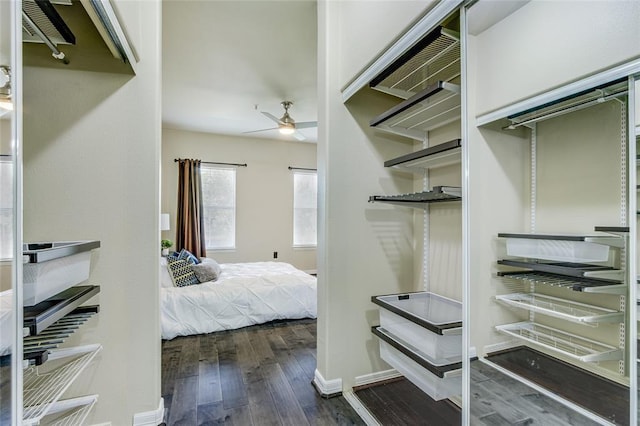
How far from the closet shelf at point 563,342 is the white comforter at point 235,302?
2635mm

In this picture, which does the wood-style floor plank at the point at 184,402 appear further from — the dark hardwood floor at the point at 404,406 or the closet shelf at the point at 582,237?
Result: the closet shelf at the point at 582,237

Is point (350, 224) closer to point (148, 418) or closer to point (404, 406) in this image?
point (404, 406)

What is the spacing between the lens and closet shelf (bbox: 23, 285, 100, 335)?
869 mm

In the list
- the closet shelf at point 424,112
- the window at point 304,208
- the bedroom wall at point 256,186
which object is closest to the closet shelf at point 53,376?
the closet shelf at point 424,112

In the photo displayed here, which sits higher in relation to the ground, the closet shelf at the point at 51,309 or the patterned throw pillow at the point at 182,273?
the closet shelf at the point at 51,309

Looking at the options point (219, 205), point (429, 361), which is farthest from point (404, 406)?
point (219, 205)

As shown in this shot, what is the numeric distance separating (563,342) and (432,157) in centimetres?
99

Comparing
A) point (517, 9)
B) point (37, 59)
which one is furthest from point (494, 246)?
point (37, 59)

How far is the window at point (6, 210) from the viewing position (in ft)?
2.11

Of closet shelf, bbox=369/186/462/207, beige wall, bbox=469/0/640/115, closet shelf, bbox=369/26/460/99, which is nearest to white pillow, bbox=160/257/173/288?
closet shelf, bbox=369/186/462/207

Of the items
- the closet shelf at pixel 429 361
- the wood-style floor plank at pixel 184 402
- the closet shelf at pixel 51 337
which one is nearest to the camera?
the closet shelf at pixel 51 337

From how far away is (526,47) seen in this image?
3.50 feet

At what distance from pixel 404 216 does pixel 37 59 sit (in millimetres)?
2362

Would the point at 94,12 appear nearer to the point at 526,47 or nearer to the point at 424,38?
the point at 424,38
